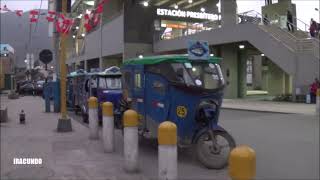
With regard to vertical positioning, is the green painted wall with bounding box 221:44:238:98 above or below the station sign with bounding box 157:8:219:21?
below

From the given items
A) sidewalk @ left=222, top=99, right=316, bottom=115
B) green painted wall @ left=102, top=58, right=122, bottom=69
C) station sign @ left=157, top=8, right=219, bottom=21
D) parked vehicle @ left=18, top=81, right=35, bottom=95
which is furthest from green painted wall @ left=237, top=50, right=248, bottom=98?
green painted wall @ left=102, top=58, right=122, bottom=69

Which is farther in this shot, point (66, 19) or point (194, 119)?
point (66, 19)

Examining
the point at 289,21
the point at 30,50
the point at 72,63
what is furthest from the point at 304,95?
the point at 72,63

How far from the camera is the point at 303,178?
787 centimetres

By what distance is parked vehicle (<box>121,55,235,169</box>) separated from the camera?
9.02 m

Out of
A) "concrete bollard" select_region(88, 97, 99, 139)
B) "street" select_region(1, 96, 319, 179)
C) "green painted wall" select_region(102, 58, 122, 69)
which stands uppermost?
"green painted wall" select_region(102, 58, 122, 69)

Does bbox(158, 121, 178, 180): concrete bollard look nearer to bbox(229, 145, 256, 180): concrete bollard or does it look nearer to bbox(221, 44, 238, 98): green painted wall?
bbox(229, 145, 256, 180): concrete bollard

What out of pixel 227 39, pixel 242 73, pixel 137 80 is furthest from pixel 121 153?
pixel 242 73

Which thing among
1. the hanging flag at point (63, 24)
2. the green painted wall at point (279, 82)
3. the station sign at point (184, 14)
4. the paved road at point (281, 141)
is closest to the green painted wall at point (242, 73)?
the green painted wall at point (279, 82)

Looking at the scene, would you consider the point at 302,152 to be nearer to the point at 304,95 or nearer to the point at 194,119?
the point at 194,119

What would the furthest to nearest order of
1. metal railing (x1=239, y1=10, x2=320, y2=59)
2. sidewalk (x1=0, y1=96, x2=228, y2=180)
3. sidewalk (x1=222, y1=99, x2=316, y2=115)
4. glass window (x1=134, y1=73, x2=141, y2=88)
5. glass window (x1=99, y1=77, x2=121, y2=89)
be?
1. metal railing (x1=239, y1=10, x2=320, y2=59)
2. sidewalk (x1=222, y1=99, x2=316, y2=115)
3. glass window (x1=99, y1=77, x2=121, y2=89)
4. glass window (x1=134, y1=73, x2=141, y2=88)
5. sidewalk (x1=0, y1=96, x2=228, y2=180)

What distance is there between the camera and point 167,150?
21.2 ft

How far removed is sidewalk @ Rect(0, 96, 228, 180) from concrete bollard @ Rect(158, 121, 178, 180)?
4.48ft

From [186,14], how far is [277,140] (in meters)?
43.3
